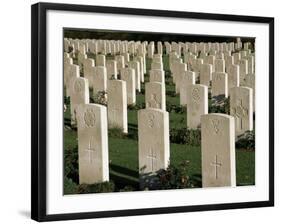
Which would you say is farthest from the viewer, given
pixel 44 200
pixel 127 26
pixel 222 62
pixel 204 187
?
pixel 222 62

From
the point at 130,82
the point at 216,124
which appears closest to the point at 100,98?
the point at 130,82

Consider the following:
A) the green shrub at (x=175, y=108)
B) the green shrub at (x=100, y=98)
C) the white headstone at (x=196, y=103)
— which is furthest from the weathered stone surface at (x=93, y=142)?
the white headstone at (x=196, y=103)

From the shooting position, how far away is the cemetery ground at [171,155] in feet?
24.7

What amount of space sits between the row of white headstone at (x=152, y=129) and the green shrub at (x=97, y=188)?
0.07 m

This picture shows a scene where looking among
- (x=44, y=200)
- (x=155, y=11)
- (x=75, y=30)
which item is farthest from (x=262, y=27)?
(x=44, y=200)

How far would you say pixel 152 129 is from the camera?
809cm

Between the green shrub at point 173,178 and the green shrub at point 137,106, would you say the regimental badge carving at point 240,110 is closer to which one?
the green shrub at point 173,178

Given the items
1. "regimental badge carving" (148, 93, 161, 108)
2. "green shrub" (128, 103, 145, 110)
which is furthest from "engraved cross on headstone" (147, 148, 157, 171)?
"regimental badge carving" (148, 93, 161, 108)

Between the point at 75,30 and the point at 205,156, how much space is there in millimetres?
1967

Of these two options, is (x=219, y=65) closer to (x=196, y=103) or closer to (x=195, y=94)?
(x=195, y=94)

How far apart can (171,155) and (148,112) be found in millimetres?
499

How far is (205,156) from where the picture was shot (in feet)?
27.0

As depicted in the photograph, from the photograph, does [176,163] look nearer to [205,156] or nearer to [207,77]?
[205,156]

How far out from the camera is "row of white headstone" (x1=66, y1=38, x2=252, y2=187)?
7715 mm
